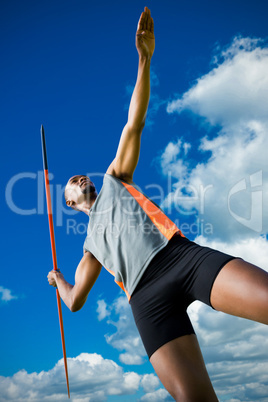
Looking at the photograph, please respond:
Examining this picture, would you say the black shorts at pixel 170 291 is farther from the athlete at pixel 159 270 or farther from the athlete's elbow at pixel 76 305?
the athlete's elbow at pixel 76 305

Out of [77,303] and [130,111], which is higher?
[130,111]

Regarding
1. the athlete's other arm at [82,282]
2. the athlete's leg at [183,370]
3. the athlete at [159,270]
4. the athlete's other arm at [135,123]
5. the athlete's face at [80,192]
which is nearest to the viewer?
the athlete at [159,270]

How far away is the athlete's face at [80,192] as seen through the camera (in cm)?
341

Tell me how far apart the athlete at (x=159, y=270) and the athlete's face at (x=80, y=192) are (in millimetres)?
428

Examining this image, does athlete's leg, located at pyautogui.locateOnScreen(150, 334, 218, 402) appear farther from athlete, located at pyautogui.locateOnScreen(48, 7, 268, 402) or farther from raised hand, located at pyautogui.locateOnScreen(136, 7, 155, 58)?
raised hand, located at pyautogui.locateOnScreen(136, 7, 155, 58)

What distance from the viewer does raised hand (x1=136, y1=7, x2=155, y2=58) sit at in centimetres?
301

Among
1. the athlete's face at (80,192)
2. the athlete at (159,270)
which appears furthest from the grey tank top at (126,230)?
the athlete's face at (80,192)

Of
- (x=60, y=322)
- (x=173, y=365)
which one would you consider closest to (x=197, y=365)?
(x=173, y=365)

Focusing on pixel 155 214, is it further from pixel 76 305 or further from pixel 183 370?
pixel 76 305

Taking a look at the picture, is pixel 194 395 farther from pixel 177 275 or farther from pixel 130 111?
pixel 130 111

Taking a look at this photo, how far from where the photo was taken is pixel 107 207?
2.87 m

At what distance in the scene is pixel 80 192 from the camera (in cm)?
341

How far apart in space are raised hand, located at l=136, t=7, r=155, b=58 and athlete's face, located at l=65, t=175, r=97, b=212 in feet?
4.06

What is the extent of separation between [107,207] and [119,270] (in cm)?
51
